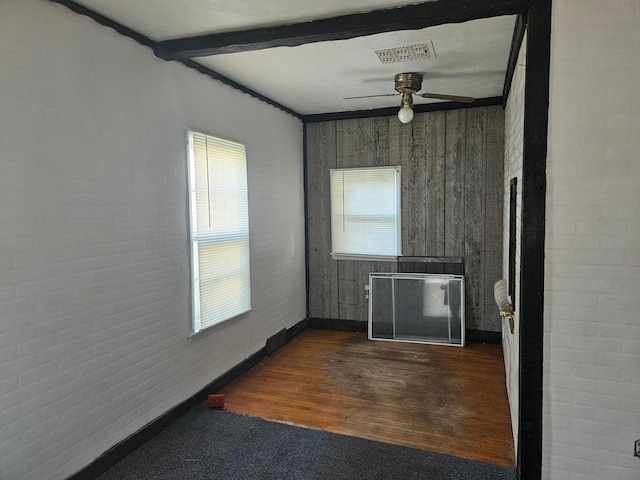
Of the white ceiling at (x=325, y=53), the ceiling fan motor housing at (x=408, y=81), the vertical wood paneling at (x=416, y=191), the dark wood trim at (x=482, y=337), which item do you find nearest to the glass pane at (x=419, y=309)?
the dark wood trim at (x=482, y=337)

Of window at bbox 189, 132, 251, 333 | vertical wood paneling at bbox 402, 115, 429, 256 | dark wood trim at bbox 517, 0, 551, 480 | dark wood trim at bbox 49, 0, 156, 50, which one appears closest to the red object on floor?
window at bbox 189, 132, 251, 333

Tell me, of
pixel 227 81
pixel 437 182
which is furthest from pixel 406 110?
pixel 227 81

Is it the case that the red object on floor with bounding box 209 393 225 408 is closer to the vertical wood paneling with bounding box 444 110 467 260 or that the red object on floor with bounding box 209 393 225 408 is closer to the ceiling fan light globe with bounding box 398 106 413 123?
the ceiling fan light globe with bounding box 398 106 413 123

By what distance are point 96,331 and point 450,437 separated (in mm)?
2243

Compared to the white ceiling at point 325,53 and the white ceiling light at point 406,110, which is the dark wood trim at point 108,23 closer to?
the white ceiling at point 325,53

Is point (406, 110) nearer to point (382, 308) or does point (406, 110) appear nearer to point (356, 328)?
point (382, 308)

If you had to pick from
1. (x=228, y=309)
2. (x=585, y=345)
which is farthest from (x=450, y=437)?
(x=228, y=309)

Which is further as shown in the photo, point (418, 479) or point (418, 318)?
point (418, 318)

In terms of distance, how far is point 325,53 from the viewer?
2.98 meters

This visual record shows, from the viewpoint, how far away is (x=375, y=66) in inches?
129

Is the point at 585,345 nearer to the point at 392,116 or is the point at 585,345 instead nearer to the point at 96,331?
the point at 96,331

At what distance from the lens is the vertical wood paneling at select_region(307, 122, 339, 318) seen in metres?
5.00

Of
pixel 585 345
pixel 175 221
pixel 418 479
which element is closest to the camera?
pixel 585 345

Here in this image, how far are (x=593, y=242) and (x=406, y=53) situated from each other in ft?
5.80
